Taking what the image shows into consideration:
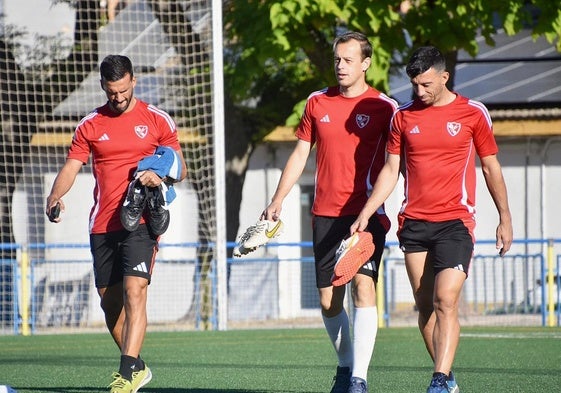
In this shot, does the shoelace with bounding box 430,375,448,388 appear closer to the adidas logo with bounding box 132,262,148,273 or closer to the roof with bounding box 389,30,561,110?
the adidas logo with bounding box 132,262,148,273

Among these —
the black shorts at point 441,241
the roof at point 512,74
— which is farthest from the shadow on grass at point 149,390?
the roof at point 512,74

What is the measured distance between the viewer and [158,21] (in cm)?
2050

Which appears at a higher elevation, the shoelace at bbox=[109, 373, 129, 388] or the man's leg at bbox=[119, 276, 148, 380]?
the man's leg at bbox=[119, 276, 148, 380]

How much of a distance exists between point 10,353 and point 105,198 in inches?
231

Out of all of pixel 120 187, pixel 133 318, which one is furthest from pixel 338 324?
pixel 120 187

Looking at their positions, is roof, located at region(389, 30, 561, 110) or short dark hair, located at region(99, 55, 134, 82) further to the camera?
roof, located at region(389, 30, 561, 110)

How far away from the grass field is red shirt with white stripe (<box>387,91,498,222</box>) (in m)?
1.61

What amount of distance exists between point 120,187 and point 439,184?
2189 millimetres

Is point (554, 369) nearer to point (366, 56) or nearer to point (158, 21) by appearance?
point (366, 56)

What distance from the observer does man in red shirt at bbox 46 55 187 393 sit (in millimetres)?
8203

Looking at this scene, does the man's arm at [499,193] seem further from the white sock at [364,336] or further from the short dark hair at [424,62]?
the white sock at [364,336]

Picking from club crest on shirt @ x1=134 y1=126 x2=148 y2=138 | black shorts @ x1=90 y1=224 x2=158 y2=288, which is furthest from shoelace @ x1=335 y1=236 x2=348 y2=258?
club crest on shirt @ x1=134 y1=126 x2=148 y2=138

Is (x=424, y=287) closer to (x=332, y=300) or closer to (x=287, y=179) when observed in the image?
(x=332, y=300)

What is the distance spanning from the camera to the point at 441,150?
761 cm
